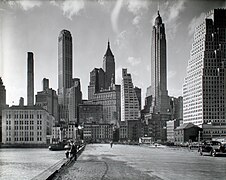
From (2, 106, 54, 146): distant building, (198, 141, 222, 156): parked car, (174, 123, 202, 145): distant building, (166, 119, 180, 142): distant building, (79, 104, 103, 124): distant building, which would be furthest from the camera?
(79, 104, 103, 124): distant building

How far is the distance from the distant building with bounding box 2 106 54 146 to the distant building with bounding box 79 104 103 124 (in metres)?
66.8

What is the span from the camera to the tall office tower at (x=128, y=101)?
133m

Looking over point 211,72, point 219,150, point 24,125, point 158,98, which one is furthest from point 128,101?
point 219,150

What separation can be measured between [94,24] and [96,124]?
124119 millimetres

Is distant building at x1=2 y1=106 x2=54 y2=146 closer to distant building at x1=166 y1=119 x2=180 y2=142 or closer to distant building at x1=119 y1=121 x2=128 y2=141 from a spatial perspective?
distant building at x1=166 y1=119 x2=180 y2=142

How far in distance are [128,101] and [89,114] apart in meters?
21.7

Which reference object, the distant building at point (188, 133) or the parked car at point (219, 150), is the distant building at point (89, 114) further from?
the parked car at point (219, 150)

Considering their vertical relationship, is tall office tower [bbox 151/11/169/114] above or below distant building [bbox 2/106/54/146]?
above

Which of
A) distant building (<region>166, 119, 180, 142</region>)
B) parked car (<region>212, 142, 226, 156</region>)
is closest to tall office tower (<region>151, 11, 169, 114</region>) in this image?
distant building (<region>166, 119, 180, 142</region>)

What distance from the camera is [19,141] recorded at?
254 feet

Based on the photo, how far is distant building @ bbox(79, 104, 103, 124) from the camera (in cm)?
14625

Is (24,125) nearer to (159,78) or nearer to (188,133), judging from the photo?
(188,133)

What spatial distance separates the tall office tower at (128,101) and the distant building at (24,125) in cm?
5576

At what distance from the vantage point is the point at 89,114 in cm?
15012
